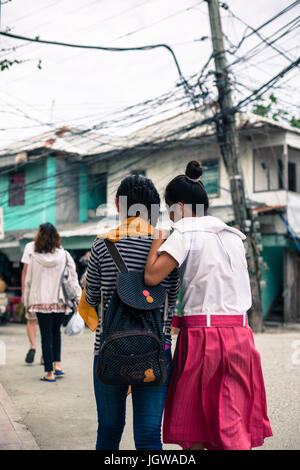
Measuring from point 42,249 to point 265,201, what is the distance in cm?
1053

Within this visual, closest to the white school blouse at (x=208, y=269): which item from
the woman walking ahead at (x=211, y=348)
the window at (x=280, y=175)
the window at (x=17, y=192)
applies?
the woman walking ahead at (x=211, y=348)

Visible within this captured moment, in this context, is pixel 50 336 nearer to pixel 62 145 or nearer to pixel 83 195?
pixel 62 145

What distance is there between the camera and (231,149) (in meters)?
12.3

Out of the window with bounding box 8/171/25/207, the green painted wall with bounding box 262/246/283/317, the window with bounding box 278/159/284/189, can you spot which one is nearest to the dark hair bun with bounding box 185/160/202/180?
the window with bounding box 278/159/284/189

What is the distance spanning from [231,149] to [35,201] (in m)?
9.51

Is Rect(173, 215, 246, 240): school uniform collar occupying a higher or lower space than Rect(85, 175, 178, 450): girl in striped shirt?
higher

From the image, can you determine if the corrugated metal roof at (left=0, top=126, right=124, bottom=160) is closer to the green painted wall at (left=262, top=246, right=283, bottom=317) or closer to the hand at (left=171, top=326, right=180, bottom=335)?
the green painted wall at (left=262, top=246, right=283, bottom=317)

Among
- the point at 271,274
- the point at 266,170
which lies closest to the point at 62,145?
the point at 266,170

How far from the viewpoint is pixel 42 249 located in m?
6.69

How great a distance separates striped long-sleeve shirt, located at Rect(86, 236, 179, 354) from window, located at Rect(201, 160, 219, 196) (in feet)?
46.3

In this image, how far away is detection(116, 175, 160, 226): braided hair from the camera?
2961mm

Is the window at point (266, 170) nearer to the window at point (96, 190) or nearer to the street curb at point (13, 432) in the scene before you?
the window at point (96, 190)
